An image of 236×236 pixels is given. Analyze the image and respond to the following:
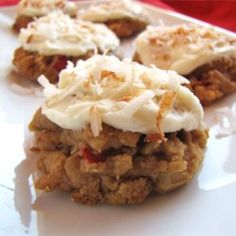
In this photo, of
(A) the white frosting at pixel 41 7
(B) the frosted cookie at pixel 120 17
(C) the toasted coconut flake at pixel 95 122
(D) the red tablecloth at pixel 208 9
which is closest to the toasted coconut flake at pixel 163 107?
(C) the toasted coconut flake at pixel 95 122

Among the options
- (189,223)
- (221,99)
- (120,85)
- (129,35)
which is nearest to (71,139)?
(120,85)

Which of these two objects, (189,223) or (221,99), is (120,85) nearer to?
(189,223)

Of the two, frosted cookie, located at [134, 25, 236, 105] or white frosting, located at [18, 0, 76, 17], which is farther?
white frosting, located at [18, 0, 76, 17]

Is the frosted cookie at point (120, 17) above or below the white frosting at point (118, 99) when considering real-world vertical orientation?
below

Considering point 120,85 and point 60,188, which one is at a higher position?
point 120,85

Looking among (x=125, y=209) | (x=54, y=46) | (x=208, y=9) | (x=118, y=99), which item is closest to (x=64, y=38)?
(x=54, y=46)

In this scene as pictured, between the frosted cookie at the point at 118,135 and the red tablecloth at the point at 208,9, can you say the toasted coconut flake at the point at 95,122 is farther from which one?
the red tablecloth at the point at 208,9

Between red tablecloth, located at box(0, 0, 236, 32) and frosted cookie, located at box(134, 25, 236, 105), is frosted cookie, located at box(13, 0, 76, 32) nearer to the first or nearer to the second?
red tablecloth, located at box(0, 0, 236, 32)

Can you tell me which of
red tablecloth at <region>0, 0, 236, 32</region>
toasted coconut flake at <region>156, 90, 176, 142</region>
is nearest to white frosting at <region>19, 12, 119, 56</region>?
toasted coconut flake at <region>156, 90, 176, 142</region>
